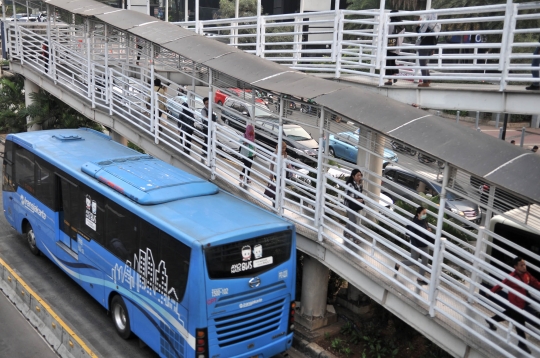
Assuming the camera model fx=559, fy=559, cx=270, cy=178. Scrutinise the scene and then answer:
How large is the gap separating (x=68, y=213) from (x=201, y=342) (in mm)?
4304

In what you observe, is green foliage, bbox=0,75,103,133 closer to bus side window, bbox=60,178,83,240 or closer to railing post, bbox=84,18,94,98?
railing post, bbox=84,18,94,98

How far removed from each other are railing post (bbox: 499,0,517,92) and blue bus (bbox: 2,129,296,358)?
141 inches

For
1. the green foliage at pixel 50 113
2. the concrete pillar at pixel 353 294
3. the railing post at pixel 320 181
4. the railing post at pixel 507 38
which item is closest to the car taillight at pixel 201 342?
the railing post at pixel 320 181

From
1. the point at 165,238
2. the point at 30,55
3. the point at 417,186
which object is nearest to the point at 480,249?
the point at 165,238

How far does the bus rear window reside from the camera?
733cm

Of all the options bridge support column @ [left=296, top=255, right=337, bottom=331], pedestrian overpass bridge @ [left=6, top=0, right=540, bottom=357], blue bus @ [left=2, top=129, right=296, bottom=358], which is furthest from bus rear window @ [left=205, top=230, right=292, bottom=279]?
bridge support column @ [left=296, top=255, right=337, bottom=331]

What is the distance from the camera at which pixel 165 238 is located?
7777 millimetres

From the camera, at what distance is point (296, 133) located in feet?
68.7

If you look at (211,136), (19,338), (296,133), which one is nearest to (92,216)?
(19,338)

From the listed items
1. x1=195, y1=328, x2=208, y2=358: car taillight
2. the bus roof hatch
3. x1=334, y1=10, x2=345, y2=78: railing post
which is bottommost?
x1=195, y1=328, x2=208, y2=358: car taillight

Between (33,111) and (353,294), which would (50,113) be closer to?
(33,111)

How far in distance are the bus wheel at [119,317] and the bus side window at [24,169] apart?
3704mm

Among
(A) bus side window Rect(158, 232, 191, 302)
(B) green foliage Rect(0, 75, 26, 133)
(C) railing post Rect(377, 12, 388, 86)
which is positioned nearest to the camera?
(A) bus side window Rect(158, 232, 191, 302)

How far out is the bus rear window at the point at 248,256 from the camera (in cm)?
733
